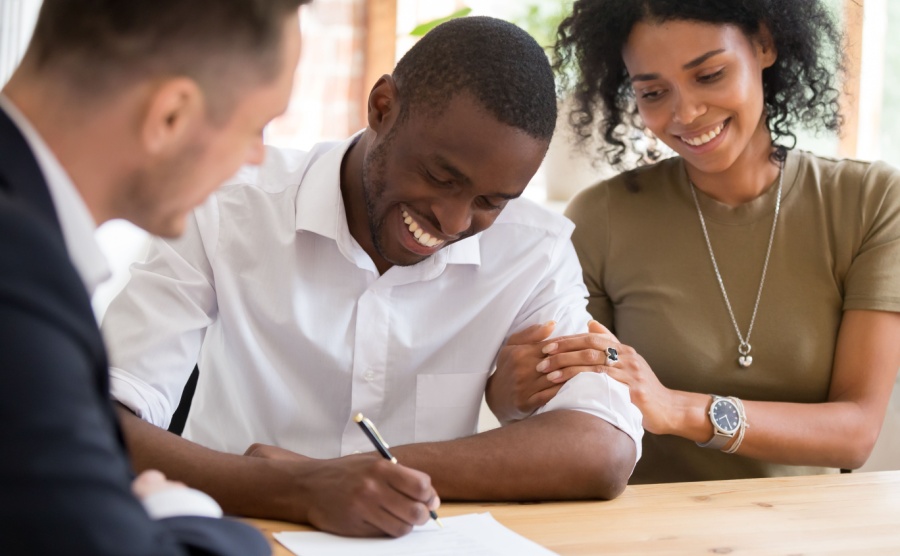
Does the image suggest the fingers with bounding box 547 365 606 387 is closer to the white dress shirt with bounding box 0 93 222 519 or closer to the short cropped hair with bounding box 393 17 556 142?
the short cropped hair with bounding box 393 17 556 142

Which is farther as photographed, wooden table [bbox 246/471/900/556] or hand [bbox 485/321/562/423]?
hand [bbox 485/321/562/423]

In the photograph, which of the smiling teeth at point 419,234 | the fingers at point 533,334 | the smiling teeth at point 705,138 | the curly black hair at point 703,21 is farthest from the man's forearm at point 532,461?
the curly black hair at point 703,21

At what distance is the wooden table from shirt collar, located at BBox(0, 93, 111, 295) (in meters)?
0.51

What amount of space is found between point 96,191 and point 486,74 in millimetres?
849

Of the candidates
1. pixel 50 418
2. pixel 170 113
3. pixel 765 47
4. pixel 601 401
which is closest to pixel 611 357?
pixel 601 401

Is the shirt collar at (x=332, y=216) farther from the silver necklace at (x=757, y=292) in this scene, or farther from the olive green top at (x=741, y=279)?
the silver necklace at (x=757, y=292)

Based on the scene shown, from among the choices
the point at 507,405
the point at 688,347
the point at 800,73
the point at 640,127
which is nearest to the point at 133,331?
the point at 507,405

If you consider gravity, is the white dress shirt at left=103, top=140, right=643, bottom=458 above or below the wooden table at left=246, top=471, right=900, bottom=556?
above

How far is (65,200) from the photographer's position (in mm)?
699

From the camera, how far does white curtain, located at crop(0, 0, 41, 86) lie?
3.35 m

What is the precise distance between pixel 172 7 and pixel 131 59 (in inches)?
2.1

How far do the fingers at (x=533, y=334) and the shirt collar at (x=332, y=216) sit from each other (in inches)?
6.0

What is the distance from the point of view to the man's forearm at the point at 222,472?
1.24 meters

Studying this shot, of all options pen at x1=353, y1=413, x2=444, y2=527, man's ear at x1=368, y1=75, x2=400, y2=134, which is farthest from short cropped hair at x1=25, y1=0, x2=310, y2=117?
man's ear at x1=368, y1=75, x2=400, y2=134
